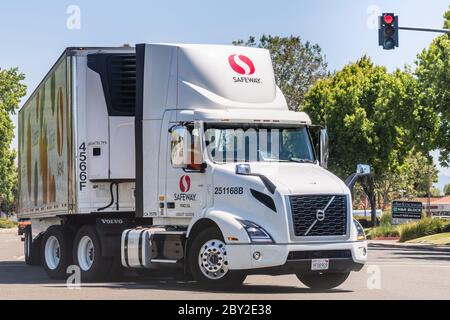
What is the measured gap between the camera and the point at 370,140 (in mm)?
62719

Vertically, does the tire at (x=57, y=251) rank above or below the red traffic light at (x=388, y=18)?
below

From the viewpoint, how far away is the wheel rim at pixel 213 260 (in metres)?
15.3

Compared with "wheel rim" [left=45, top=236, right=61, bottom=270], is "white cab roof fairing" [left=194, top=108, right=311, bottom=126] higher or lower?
higher

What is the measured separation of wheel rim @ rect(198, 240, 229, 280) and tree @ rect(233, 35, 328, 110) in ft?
191

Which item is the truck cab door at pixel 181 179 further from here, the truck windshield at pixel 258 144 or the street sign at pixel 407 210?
the street sign at pixel 407 210

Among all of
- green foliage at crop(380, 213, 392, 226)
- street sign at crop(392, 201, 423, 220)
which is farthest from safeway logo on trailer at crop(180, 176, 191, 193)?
green foliage at crop(380, 213, 392, 226)

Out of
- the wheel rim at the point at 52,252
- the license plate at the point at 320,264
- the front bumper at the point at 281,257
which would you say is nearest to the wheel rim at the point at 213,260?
the front bumper at the point at 281,257

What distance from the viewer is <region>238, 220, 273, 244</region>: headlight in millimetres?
14918

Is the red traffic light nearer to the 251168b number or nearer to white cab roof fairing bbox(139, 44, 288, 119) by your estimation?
white cab roof fairing bbox(139, 44, 288, 119)

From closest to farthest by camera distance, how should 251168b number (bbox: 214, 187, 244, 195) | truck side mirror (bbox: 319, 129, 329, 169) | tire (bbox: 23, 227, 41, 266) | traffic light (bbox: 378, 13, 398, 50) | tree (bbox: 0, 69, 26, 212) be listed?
251168b number (bbox: 214, 187, 244, 195), truck side mirror (bbox: 319, 129, 329, 169), tire (bbox: 23, 227, 41, 266), traffic light (bbox: 378, 13, 398, 50), tree (bbox: 0, 69, 26, 212)

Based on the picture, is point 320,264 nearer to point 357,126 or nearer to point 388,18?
point 388,18

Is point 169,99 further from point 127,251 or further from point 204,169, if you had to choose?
point 127,251

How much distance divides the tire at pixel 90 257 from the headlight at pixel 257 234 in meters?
4.01

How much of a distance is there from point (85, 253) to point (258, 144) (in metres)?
4.63
